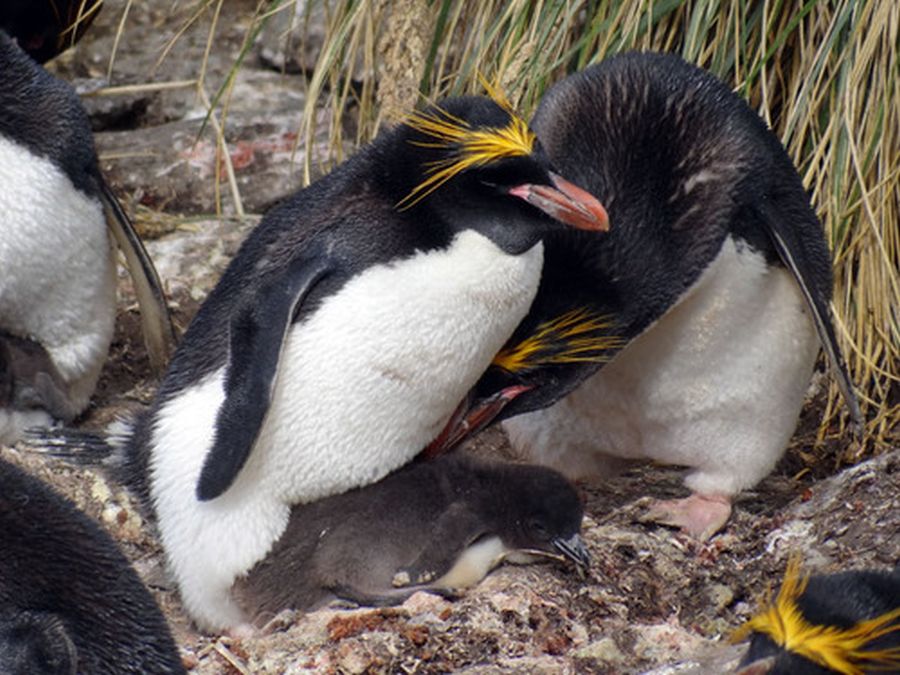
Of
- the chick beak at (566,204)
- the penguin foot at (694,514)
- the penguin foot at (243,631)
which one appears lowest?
the penguin foot at (243,631)

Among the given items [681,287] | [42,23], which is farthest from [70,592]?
[42,23]

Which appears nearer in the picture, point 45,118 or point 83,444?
point 83,444

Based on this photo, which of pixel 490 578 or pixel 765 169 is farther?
pixel 765 169

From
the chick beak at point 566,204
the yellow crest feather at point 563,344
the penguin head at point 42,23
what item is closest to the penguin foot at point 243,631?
the yellow crest feather at point 563,344

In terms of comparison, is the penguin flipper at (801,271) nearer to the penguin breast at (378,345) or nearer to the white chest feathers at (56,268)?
the penguin breast at (378,345)

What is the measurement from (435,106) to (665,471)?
1341mm

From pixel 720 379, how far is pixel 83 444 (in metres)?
1.29

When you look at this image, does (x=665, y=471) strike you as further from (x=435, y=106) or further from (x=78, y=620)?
(x=78, y=620)

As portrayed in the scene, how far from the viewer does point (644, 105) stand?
417 cm

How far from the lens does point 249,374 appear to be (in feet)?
11.9

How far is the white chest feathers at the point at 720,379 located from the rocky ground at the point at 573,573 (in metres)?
0.14

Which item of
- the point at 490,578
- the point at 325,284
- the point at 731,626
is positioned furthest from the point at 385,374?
the point at 731,626

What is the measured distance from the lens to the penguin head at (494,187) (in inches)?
145

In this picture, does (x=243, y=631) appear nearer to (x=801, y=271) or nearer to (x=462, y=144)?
(x=462, y=144)
